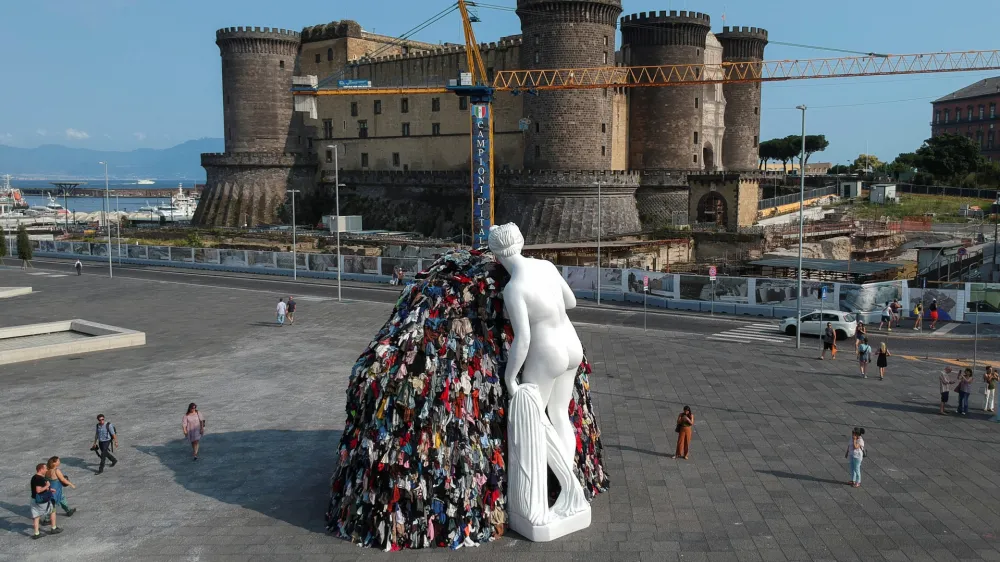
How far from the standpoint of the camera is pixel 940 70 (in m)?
59.2

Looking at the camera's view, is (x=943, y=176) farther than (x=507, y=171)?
Yes

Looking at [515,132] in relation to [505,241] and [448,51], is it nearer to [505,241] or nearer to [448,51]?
[448,51]

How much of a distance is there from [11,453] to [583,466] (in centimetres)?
1108

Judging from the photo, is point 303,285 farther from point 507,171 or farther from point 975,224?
point 975,224

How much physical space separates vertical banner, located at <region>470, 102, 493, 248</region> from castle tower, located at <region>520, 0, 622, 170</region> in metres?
3.00

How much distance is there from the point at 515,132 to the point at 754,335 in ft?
115

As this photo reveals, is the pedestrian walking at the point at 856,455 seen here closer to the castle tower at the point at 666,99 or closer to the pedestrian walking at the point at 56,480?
the pedestrian walking at the point at 56,480

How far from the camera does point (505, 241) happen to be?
506 inches

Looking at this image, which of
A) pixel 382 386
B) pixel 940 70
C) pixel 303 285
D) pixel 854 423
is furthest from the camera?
pixel 940 70

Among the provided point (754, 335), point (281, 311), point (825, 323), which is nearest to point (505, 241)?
point (281, 311)

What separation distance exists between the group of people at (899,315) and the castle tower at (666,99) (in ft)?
92.9

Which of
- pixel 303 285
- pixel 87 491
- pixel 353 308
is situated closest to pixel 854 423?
pixel 87 491

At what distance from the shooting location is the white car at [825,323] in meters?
30.4

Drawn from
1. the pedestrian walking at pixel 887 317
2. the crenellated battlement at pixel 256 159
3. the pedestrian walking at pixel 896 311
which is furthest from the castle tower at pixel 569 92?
the crenellated battlement at pixel 256 159
